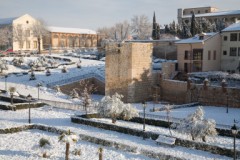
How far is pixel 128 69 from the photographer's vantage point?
3934cm

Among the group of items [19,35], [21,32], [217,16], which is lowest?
[19,35]

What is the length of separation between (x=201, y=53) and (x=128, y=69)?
10871mm

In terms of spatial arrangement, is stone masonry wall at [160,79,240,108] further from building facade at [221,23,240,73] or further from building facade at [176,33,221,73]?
building facade at [221,23,240,73]

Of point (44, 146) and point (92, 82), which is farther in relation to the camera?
point (92, 82)

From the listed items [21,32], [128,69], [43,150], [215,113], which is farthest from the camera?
[21,32]

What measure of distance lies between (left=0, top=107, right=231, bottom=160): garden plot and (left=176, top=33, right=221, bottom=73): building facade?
802 inches

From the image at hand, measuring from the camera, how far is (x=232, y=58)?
4525cm

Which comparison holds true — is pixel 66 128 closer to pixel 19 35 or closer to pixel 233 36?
pixel 233 36

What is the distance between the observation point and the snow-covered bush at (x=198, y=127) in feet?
66.5

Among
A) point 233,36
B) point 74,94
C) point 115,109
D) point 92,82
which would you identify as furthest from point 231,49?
point 115,109

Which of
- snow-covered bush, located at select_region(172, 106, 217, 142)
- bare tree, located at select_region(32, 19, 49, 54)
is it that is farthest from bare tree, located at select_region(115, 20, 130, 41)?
snow-covered bush, located at select_region(172, 106, 217, 142)

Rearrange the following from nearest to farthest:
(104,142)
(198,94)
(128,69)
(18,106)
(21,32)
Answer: (104,142), (18,106), (198,94), (128,69), (21,32)

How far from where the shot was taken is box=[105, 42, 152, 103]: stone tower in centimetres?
3922

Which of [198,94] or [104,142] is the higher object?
[198,94]
